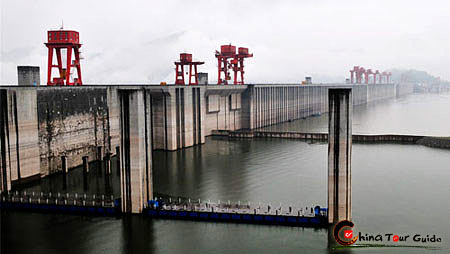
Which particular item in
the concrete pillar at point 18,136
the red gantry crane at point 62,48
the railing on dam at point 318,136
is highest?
the red gantry crane at point 62,48

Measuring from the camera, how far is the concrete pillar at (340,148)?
26.7 m

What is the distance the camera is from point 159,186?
39.2 metres

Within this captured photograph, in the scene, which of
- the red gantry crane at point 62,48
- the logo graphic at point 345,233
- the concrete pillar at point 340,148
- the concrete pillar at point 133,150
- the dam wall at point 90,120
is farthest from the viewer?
the red gantry crane at point 62,48

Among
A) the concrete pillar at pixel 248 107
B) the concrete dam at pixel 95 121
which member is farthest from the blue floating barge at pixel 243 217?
the concrete pillar at pixel 248 107

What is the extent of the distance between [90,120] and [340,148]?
1244 inches

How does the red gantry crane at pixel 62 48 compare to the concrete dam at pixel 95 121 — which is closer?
the concrete dam at pixel 95 121

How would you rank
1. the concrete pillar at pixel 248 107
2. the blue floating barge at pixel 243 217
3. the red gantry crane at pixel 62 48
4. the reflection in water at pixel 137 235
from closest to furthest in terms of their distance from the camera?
1. the reflection in water at pixel 137 235
2. the blue floating barge at pixel 243 217
3. the red gantry crane at pixel 62 48
4. the concrete pillar at pixel 248 107

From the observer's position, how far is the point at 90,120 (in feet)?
164

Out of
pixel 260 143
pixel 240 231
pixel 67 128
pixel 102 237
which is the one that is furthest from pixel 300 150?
pixel 102 237

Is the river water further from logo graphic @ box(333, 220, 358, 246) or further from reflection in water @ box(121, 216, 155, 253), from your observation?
logo graphic @ box(333, 220, 358, 246)

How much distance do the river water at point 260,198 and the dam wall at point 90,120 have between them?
240cm

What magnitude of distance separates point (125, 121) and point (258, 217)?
34.9 ft

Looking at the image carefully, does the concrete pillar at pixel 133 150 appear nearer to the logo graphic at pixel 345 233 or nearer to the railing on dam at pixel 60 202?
the railing on dam at pixel 60 202

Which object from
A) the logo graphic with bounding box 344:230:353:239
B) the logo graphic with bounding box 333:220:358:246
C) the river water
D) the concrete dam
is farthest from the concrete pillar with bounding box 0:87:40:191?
the logo graphic with bounding box 344:230:353:239
